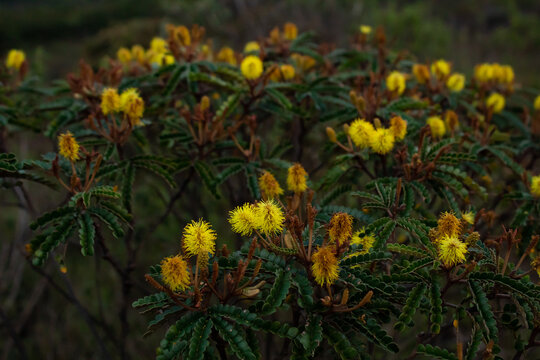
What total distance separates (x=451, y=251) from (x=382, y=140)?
1.69 ft

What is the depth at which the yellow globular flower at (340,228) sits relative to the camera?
109 centimetres

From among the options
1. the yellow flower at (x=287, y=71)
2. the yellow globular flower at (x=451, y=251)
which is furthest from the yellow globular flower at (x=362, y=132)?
the yellow flower at (x=287, y=71)

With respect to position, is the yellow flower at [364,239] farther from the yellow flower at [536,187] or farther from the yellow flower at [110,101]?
the yellow flower at [110,101]

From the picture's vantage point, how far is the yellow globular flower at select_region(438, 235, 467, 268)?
3.47 ft

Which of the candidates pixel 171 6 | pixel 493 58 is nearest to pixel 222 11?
pixel 171 6

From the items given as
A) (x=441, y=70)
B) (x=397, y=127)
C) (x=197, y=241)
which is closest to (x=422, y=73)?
(x=441, y=70)

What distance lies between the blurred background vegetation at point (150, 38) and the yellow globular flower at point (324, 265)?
4.88ft

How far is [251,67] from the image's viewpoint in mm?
1811

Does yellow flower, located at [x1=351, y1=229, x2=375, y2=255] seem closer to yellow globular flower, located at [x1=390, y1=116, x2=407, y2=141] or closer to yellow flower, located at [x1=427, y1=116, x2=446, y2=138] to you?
yellow globular flower, located at [x1=390, y1=116, x2=407, y2=141]

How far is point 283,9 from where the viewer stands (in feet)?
30.2

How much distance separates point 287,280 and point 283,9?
893cm

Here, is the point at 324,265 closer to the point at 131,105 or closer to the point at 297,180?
the point at 297,180

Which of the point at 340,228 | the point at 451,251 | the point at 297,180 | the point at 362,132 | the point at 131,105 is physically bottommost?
the point at 451,251

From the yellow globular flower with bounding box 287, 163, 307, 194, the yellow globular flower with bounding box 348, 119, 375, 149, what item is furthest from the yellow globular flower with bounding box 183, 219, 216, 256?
the yellow globular flower with bounding box 348, 119, 375, 149
